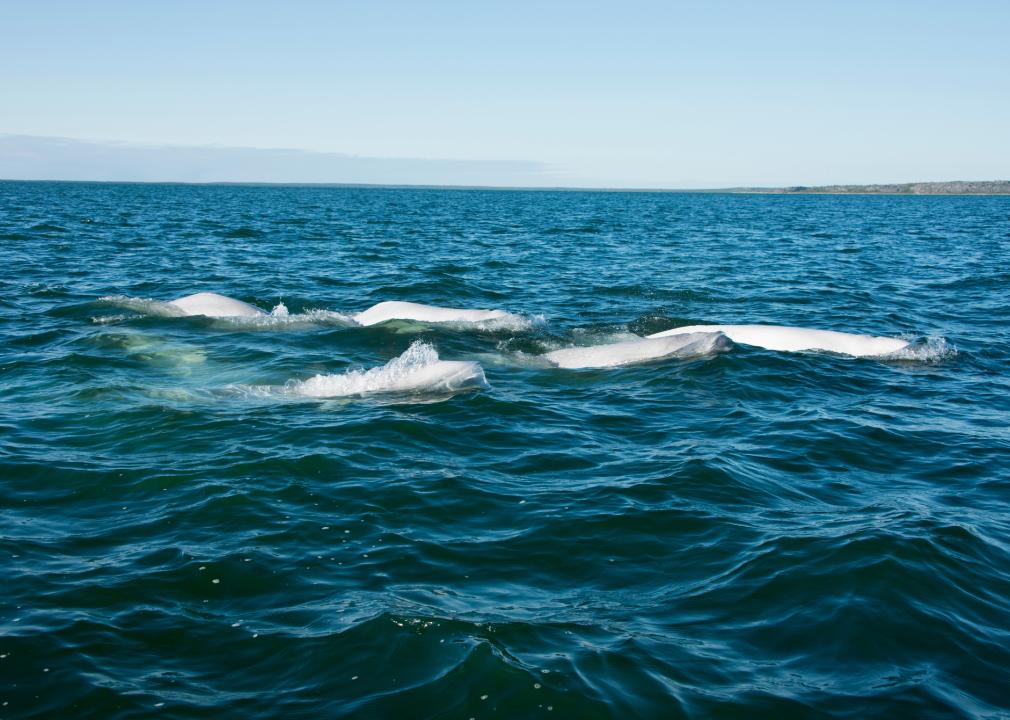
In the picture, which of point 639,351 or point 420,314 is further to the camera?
point 420,314

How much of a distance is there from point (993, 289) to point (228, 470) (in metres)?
26.6

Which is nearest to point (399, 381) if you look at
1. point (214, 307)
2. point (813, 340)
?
point (214, 307)

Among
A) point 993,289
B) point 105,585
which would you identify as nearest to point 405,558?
point 105,585

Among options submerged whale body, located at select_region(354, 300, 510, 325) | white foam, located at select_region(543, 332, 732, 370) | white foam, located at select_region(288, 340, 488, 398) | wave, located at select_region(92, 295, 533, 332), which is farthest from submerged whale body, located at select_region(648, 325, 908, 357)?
white foam, located at select_region(288, 340, 488, 398)

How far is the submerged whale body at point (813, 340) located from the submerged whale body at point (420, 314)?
4.35m

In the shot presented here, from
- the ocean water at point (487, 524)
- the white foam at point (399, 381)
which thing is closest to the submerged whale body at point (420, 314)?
the ocean water at point (487, 524)

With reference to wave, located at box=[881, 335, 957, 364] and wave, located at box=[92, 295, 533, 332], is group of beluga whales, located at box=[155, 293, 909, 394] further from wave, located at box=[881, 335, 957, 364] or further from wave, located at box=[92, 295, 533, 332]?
wave, located at box=[881, 335, 957, 364]

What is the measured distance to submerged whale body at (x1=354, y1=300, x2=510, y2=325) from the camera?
62.8ft

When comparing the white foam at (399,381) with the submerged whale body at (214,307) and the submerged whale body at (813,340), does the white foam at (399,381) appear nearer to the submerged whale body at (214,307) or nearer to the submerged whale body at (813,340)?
the submerged whale body at (813,340)

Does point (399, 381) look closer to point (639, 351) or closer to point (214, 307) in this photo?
point (639, 351)

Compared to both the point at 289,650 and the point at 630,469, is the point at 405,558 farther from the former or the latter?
the point at 630,469

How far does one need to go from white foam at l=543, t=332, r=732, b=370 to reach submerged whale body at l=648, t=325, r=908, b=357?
54 cm

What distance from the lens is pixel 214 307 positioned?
19641 millimetres

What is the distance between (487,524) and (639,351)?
27.1ft
